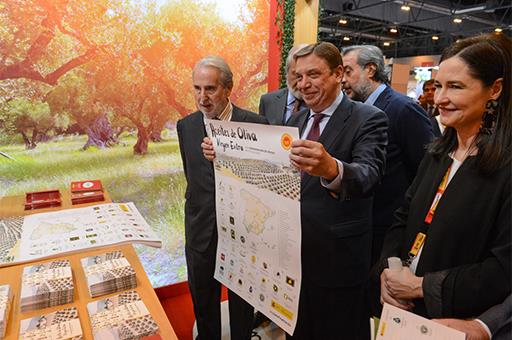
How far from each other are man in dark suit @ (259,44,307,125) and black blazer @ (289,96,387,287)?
3.66ft

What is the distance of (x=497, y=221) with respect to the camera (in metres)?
1.09

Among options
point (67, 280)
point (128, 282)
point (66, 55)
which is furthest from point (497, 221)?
point (66, 55)

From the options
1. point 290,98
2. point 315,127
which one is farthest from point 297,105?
point 315,127

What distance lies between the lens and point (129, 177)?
320 centimetres

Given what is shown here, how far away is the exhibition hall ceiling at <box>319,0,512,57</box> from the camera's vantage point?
11.9 meters

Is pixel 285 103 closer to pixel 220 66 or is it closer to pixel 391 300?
pixel 220 66

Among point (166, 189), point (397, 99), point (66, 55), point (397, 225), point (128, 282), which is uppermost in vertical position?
point (66, 55)

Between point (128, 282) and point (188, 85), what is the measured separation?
230cm

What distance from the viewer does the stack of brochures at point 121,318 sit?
107 centimetres

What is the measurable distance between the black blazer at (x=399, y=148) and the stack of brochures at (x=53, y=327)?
6.51 ft

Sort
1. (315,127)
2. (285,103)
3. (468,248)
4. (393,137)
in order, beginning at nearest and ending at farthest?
(468,248), (315,127), (393,137), (285,103)

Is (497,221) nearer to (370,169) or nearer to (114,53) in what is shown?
(370,169)

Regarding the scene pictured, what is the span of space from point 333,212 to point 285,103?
1512 mm

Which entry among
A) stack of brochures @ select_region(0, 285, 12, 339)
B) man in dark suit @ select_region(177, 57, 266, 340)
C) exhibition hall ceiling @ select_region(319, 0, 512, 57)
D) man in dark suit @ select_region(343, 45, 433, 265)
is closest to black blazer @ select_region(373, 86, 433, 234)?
man in dark suit @ select_region(343, 45, 433, 265)
